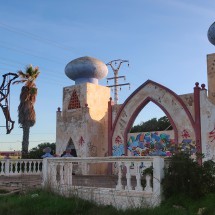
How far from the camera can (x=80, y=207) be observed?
8.83 metres

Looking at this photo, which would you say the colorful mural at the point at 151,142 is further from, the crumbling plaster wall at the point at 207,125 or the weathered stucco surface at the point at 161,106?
the crumbling plaster wall at the point at 207,125

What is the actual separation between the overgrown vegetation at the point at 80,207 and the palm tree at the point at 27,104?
547 inches

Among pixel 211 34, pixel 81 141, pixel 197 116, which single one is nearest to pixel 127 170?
pixel 197 116

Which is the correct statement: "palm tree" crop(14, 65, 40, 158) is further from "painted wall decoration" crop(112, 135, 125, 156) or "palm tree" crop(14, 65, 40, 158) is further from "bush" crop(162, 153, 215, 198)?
"bush" crop(162, 153, 215, 198)

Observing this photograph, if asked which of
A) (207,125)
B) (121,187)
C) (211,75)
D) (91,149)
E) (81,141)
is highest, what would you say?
(211,75)

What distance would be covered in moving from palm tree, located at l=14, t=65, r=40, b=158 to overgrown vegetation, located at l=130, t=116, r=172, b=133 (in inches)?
635

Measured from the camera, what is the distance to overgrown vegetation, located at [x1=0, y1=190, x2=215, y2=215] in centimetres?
763

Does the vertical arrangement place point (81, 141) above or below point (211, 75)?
below

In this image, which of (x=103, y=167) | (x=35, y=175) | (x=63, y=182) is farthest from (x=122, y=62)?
(x=63, y=182)

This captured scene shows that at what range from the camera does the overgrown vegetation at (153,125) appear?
123ft

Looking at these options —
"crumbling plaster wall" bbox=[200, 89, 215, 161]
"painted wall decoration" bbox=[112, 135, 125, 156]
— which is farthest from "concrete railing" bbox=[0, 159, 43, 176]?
"crumbling plaster wall" bbox=[200, 89, 215, 161]

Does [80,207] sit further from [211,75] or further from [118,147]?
[118,147]

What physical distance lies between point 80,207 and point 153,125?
30.4m

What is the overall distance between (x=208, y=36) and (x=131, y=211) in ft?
43.2
